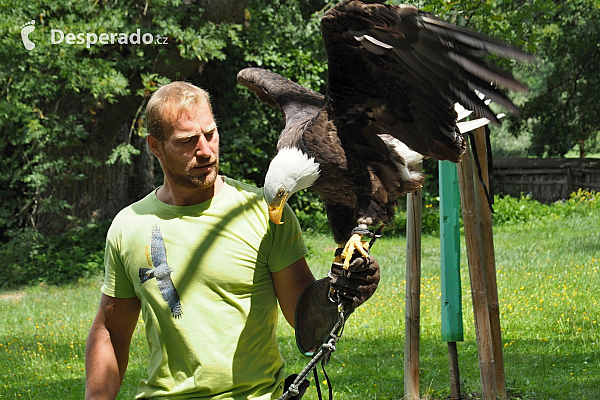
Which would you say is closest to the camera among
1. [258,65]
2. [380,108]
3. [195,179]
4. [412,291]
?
[195,179]

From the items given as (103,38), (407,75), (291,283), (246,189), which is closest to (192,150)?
(246,189)

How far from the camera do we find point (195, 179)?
2049 mm

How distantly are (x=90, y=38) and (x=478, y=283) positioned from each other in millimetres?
5984

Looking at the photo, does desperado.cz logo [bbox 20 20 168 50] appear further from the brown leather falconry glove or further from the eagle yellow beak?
the brown leather falconry glove

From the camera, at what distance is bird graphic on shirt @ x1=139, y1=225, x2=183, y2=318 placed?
2070mm

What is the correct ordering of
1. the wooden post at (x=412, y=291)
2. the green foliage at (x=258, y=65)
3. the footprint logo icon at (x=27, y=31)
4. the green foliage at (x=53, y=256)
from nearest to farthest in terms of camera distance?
the wooden post at (x=412, y=291) < the footprint logo icon at (x=27, y=31) < the green foliage at (x=53, y=256) < the green foliage at (x=258, y=65)

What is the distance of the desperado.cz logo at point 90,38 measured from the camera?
750 centimetres

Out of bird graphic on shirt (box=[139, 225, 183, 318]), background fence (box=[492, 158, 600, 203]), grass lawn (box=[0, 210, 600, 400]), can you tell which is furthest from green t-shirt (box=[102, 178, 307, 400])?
background fence (box=[492, 158, 600, 203])

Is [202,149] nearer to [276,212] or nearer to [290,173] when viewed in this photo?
[276,212]

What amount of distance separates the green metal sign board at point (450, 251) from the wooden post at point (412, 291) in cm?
16

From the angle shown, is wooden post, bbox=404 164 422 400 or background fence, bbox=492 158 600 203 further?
background fence, bbox=492 158 600 203

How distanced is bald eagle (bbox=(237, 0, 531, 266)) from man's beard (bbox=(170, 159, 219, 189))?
26cm

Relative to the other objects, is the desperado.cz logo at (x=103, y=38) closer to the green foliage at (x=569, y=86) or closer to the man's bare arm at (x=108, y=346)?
the man's bare arm at (x=108, y=346)

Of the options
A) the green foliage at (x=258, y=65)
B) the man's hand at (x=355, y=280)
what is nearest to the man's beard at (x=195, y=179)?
the man's hand at (x=355, y=280)
